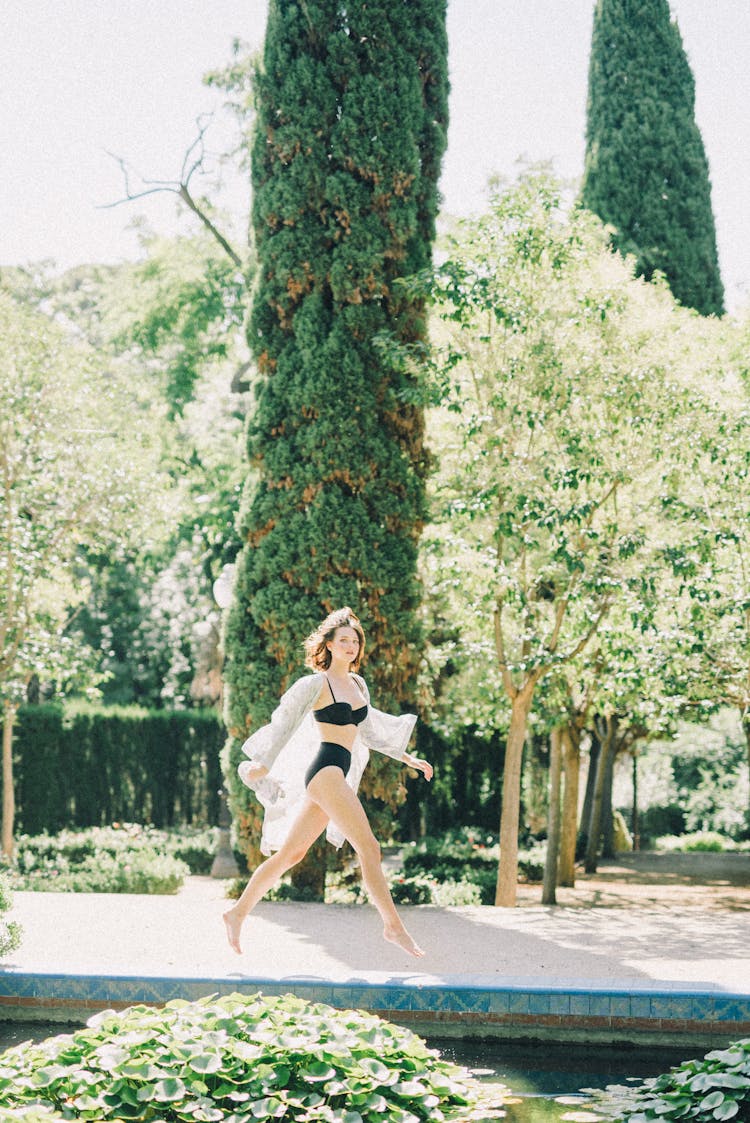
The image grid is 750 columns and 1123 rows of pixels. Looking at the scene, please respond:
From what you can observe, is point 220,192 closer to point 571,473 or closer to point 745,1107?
point 571,473

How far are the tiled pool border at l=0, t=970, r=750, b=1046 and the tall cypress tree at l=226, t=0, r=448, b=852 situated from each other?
490 centimetres

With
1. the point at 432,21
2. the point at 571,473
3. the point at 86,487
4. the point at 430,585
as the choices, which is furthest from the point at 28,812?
the point at 432,21

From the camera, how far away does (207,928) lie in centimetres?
882

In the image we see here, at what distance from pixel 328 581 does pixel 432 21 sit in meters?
5.38

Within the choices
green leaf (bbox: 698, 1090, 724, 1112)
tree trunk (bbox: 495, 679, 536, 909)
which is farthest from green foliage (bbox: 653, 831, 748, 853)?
green leaf (bbox: 698, 1090, 724, 1112)

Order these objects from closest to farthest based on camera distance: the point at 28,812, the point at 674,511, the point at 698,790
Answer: the point at 674,511, the point at 28,812, the point at 698,790

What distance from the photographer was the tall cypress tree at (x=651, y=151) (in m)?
21.0

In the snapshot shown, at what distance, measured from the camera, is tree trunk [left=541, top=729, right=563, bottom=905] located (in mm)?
12375

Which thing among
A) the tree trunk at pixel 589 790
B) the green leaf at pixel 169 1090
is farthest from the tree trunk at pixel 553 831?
the green leaf at pixel 169 1090

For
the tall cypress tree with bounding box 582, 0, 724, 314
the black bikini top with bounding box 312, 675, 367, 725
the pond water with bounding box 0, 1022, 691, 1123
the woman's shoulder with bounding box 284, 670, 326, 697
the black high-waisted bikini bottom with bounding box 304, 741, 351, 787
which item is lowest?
the pond water with bounding box 0, 1022, 691, 1123

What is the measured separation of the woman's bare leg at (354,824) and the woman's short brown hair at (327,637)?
59cm

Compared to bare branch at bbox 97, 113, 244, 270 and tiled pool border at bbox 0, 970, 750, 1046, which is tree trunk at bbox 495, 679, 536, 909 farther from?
bare branch at bbox 97, 113, 244, 270

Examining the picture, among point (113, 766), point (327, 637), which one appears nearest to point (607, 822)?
point (113, 766)

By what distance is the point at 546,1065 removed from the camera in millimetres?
5301
